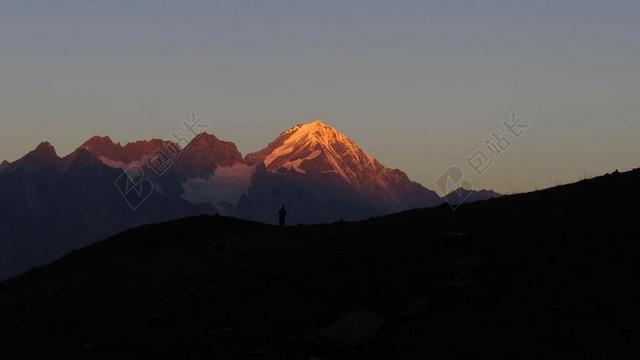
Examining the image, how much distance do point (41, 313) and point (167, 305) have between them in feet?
20.8

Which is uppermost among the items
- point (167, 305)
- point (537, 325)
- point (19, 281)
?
point (19, 281)

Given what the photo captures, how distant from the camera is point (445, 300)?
34.7 meters

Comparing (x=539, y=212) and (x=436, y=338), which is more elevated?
(x=539, y=212)

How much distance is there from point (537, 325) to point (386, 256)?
47.3 ft

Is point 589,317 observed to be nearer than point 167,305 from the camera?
Yes

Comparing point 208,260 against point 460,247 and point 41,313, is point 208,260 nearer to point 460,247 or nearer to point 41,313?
point 41,313

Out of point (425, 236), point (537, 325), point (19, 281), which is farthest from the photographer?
point (19, 281)

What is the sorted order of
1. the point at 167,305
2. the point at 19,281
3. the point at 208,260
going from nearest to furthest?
the point at 167,305 → the point at 208,260 → the point at 19,281

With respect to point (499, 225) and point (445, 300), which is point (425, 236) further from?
point (445, 300)

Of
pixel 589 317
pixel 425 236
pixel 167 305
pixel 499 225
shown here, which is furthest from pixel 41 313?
pixel 589 317

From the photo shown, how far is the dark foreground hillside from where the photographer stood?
30.3m

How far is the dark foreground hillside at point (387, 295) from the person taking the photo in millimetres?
30312

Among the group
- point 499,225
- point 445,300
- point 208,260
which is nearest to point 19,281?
point 208,260

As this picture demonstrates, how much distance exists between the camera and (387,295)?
3703 cm
